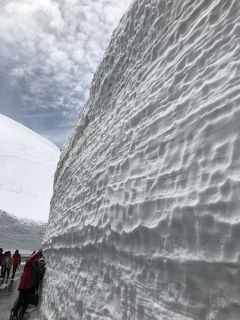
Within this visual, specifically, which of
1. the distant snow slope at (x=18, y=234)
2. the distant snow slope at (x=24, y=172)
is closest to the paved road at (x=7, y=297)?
the distant snow slope at (x=18, y=234)

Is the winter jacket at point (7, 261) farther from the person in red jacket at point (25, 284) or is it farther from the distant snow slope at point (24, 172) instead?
the distant snow slope at point (24, 172)

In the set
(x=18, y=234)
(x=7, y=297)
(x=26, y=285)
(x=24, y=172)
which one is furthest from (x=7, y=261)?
(x=24, y=172)

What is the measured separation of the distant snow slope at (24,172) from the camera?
59.8m

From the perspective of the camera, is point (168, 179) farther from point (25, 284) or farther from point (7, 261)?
point (7, 261)

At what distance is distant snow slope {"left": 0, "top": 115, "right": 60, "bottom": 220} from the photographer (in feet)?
196

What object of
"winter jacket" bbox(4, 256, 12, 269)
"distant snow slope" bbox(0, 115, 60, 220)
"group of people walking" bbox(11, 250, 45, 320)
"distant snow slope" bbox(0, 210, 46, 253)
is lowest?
"group of people walking" bbox(11, 250, 45, 320)

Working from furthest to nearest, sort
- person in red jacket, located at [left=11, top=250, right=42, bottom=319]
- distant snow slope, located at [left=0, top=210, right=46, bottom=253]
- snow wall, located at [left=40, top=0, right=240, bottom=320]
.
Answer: distant snow slope, located at [left=0, top=210, right=46, bottom=253]
person in red jacket, located at [left=11, top=250, right=42, bottom=319]
snow wall, located at [left=40, top=0, right=240, bottom=320]

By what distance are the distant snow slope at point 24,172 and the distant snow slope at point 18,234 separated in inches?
294

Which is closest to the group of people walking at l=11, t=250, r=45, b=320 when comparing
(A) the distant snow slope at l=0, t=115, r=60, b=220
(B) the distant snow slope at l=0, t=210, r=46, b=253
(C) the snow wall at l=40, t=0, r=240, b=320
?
(C) the snow wall at l=40, t=0, r=240, b=320

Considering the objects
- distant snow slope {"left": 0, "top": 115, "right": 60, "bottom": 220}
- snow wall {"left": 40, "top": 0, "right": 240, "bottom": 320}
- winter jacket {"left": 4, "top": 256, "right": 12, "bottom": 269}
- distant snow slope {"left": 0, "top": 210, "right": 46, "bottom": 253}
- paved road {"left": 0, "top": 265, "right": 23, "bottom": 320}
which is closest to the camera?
snow wall {"left": 40, "top": 0, "right": 240, "bottom": 320}

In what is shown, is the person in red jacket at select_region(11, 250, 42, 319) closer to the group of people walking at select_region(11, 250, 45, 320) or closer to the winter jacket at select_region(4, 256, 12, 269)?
the group of people walking at select_region(11, 250, 45, 320)

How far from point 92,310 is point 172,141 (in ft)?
7.41

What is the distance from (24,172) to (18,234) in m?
34.0

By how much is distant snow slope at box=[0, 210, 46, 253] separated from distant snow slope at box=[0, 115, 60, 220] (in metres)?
7.47
